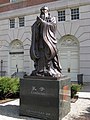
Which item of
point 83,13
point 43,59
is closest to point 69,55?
point 83,13

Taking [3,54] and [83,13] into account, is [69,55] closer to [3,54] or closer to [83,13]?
[83,13]

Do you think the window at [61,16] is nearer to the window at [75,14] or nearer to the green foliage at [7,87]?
the window at [75,14]

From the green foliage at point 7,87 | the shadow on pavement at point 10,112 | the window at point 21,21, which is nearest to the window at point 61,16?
the window at point 21,21

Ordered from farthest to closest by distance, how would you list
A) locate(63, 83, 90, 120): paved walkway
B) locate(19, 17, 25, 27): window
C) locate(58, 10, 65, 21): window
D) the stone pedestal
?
locate(19, 17, 25, 27): window → locate(58, 10, 65, 21): window → locate(63, 83, 90, 120): paved walkway → the stone pedestal

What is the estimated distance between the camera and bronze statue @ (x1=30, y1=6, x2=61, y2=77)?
6688 mm

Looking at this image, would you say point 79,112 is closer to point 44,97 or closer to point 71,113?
point 71,113

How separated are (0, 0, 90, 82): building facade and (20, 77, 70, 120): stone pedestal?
444 inches

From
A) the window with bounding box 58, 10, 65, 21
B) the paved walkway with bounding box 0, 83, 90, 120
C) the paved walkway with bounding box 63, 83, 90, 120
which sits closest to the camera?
the paved walkway with bounding box 0, 83, 90, 120

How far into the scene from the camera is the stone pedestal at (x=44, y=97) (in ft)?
20.3

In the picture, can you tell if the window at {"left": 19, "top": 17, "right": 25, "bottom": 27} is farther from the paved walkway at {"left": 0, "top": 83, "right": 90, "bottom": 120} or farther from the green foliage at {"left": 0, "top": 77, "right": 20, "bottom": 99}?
the paved walkway at {"left": 0, "top": 83, "right": 90, "bottom": 120}

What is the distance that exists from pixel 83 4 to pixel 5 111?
1318 centimetres

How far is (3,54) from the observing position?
22188 millimetres

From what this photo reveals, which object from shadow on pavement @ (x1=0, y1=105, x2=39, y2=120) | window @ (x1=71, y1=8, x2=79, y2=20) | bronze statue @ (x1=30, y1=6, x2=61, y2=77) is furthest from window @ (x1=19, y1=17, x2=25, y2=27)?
bronze statue @ (x1=30, y1=6, x2=61, y2=77)

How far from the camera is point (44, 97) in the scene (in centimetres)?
636
